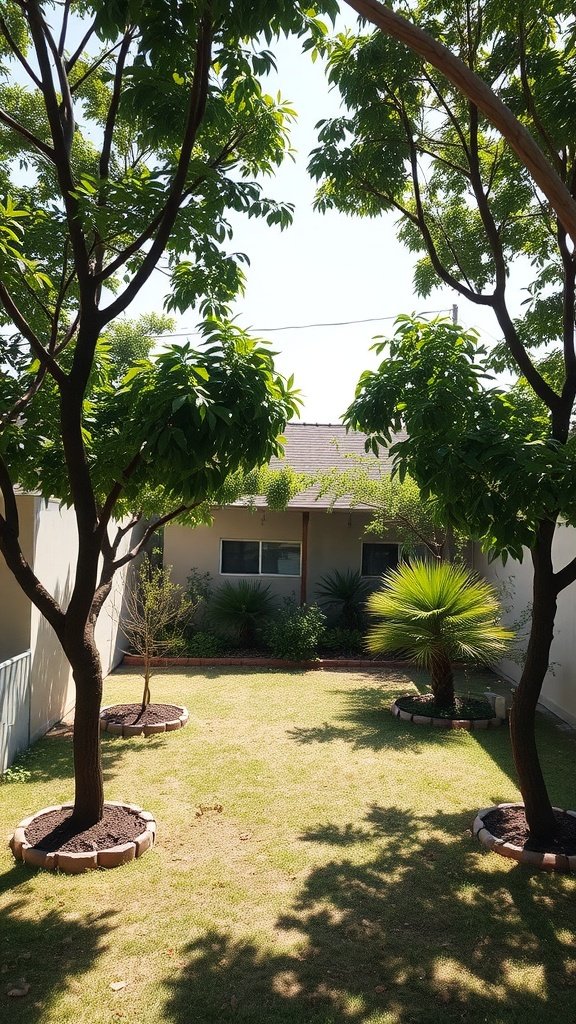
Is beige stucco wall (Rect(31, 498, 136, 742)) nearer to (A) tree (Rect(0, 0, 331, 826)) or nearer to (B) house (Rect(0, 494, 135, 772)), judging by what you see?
(B) house (Rect(0, 494, 135, 772))

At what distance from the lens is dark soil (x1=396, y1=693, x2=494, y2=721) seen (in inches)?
357

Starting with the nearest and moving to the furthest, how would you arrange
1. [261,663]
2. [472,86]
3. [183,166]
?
[472,86], [183,166], [261,663]

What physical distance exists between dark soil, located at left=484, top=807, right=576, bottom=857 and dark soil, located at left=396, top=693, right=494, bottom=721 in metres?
3.21

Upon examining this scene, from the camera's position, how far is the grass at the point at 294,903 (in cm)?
344

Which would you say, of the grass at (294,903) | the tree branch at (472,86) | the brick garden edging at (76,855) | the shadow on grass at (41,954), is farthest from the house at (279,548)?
the tree branch at (472,86)

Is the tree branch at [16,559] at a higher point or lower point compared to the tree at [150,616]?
higher

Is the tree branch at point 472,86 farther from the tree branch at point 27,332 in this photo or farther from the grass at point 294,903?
the grass at point 294,903

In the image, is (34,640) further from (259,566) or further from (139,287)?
(259,566)

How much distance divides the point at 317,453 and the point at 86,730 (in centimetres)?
1248

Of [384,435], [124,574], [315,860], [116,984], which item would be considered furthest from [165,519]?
[124,574]

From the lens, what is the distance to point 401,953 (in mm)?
3854

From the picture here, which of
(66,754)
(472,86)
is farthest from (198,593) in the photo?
(472,86)

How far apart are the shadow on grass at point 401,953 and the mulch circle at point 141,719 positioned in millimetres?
3735

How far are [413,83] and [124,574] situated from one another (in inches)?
361
